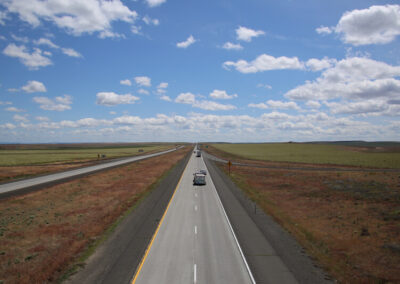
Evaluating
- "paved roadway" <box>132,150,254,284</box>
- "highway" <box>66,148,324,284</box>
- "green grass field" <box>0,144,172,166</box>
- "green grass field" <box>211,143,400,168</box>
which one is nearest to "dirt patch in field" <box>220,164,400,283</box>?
"highway" <box>66,148,324,284</box>

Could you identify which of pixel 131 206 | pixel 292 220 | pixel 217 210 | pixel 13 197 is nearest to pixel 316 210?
pixel 292 220

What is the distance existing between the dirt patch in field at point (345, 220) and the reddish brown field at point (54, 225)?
13.7 m

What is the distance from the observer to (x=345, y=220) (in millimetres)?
22016

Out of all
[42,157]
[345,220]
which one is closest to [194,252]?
[345,220]

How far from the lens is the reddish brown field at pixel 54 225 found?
41.7ft

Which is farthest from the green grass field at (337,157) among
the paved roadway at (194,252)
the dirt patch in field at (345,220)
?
the paved roadway at (194,252)

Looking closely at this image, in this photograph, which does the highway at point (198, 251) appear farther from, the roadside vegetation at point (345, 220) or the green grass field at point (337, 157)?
the green grass field at point (337, 157)

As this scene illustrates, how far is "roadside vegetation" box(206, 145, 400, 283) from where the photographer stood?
1344cm

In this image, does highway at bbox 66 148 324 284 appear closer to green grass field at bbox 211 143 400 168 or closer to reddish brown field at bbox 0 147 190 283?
reddish brown field at bbox 0 147 190 283

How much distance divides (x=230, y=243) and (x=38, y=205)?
2088cm

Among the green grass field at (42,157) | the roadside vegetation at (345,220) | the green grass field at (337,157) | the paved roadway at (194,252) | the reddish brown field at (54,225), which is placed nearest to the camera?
the paved roadway at (194,252)

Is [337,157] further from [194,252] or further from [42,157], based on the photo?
[42,157]

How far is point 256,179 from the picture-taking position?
45000 millimetres

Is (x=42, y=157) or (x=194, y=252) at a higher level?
(x=42, y=157)
